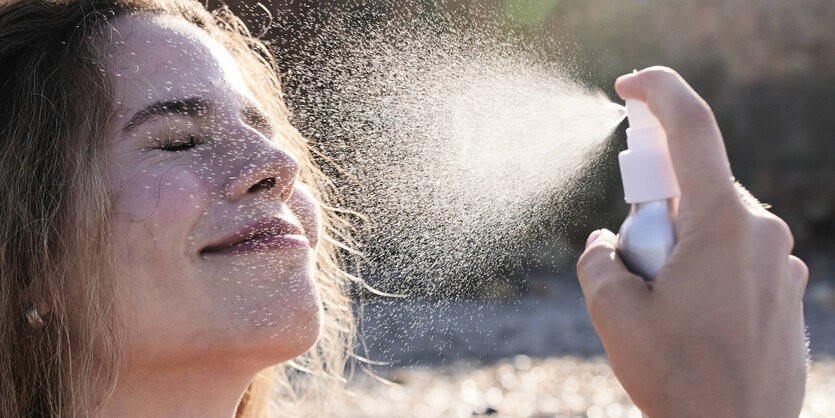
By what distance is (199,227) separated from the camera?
1.46 meters

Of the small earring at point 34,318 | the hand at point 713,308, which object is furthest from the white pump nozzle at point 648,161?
the small earring at point 34,318

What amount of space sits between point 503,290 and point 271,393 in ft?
16.9

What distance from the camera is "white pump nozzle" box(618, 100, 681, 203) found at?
121cm

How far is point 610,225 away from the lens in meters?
7.45

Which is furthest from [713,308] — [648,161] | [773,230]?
[648,161]

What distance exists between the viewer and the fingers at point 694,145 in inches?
41.7

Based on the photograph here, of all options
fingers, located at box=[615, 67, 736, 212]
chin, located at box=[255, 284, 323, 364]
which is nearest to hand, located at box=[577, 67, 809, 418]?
fingers, located at box=[615, 67, 736, 212]

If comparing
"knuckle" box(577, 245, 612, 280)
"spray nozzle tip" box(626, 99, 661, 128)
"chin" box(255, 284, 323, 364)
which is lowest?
"chin" box(255, 284, 323, 364)

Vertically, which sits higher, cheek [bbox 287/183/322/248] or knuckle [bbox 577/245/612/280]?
knuckle [bbox 577/245/612/280]

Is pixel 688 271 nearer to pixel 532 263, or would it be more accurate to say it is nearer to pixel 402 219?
pixel 402 219

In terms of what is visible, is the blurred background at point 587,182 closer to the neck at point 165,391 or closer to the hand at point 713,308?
the neck at point 165,391

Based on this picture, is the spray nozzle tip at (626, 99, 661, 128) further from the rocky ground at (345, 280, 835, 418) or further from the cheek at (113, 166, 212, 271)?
the rocky ground at (345, 280, 835, 418)

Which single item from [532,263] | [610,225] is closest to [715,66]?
[610,225]

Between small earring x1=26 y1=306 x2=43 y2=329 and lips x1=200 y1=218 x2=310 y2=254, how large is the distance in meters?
0.40
